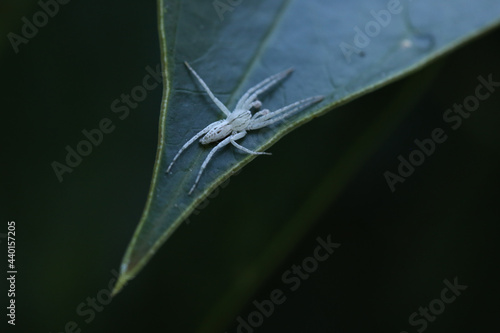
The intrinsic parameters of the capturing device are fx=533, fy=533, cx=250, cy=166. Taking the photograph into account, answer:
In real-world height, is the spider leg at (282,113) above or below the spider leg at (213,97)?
below

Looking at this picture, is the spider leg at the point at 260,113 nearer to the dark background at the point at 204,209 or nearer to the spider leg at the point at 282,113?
the spider leg at the point at 282,113

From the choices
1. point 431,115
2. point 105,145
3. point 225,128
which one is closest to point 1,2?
point 105,145

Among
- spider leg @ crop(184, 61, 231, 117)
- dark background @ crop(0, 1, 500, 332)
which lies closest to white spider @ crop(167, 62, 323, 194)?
spider leg @ crop(184, 61, 231, 117)

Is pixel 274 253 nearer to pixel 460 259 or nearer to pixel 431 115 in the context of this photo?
pixel 460 259

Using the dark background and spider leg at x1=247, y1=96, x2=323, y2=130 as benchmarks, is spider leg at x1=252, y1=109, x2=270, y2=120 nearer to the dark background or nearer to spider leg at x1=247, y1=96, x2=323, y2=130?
spider leg at x1=247, y1=96, x2=323, y2=130

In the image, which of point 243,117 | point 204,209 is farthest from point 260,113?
point 204,209

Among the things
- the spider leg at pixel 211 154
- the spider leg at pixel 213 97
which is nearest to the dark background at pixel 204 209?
the spider leg at pixel 211 154
